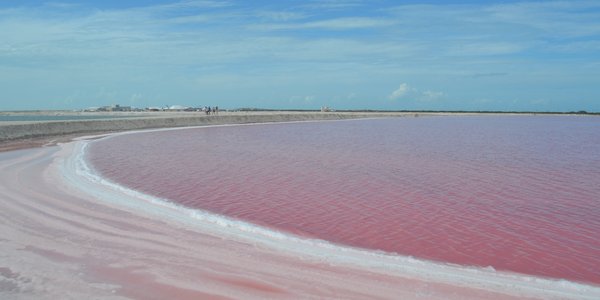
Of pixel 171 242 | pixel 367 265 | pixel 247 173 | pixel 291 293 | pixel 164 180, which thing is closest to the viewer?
pixel 291 293

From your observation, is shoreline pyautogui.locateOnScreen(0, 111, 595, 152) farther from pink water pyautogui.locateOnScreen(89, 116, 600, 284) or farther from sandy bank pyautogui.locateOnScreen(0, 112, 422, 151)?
pink water pyautogui.locateOnScreen(89, 116, 600, 284)

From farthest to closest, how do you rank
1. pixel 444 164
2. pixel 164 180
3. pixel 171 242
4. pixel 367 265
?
pixel 444 164 < pixel 164 180 < pixel 171 242 < pixel 367 265

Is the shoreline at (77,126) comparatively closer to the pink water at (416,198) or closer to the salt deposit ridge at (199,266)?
the pink water at (416,198)

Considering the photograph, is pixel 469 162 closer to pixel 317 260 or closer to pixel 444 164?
pixel 444 164

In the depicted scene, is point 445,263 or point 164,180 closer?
point 445,263

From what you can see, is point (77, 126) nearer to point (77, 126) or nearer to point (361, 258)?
point (77, 126)

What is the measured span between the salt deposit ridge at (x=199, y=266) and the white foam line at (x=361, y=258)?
15 mm

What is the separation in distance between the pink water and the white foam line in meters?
0.35

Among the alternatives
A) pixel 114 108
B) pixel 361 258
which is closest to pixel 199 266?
pixel 361 258

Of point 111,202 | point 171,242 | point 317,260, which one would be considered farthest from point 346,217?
point 111,202

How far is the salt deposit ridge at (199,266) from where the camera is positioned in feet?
19.5

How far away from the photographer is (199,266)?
6.83 m

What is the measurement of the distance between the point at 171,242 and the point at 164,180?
275 inches

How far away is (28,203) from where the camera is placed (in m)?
10.9
